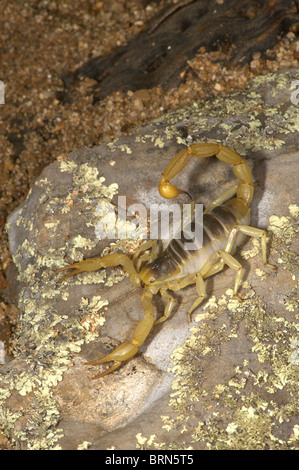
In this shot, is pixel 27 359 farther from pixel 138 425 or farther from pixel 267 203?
pixel 267 203

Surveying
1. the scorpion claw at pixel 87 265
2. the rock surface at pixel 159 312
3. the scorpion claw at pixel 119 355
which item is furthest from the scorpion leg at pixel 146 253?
the scorpion claw at pixel 119 355

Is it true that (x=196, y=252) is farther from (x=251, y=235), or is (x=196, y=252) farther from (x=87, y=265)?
(x=87, y=265)

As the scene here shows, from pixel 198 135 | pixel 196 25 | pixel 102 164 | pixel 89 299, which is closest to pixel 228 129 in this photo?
pixel 198 135

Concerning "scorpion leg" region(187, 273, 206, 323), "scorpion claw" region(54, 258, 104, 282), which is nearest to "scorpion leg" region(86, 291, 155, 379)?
"scorpion leg" region(187, 273, 206, 323)

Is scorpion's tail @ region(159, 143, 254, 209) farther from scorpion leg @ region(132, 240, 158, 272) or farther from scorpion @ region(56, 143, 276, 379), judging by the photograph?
scorpion leg @ region(132, 240, 158, 272)

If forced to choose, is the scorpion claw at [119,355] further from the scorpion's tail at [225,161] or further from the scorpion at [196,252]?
the scorpion's tail at [225,161]

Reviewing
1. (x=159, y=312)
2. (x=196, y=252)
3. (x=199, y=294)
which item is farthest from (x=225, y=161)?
(x=159, y=312)
